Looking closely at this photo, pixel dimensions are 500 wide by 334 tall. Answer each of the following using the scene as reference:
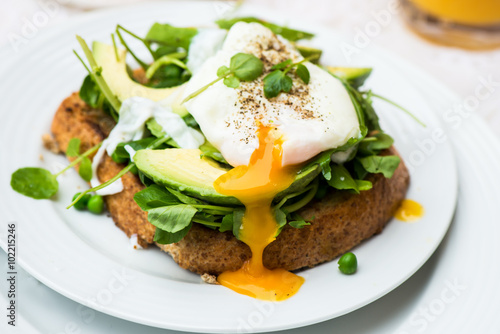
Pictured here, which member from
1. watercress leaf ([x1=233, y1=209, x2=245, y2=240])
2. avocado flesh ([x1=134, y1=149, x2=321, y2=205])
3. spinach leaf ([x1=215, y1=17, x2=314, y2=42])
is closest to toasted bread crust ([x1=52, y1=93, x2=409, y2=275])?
watercress leaf ([x1=233, y1=209, x2=245, y2=240])

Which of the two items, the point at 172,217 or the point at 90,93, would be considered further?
the point at 90,93

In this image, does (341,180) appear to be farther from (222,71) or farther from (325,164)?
(222,71)

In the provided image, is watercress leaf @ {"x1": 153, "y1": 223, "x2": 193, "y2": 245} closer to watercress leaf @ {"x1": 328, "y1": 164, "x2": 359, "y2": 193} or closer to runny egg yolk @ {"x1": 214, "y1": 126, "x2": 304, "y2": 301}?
runny egg yolk @ {"x1": 214, "y1": 126, "x2": 304, "y2": 301}

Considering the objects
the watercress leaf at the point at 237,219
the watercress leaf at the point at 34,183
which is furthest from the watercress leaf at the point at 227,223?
the watercress leaf at the point at 34,183

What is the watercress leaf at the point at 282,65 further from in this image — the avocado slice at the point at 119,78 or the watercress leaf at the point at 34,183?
the watercress leaf at the point at 34,183

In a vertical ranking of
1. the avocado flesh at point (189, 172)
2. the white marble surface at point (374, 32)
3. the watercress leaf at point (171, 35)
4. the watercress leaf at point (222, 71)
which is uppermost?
the watercress leaf at point (222, 71)

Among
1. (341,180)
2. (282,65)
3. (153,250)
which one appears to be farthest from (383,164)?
(153,250)
